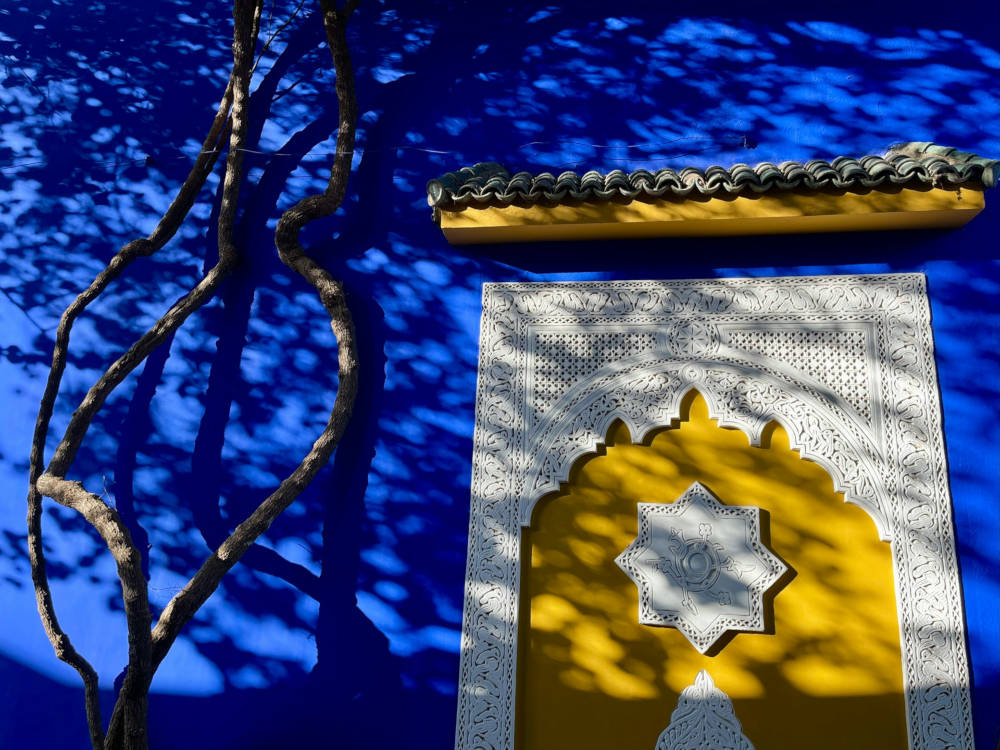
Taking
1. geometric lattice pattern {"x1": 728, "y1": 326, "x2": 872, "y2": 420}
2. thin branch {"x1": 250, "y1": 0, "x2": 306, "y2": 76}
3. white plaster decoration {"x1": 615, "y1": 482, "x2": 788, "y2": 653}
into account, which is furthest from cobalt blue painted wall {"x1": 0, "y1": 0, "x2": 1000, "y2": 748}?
white plaster decoration {"x1": 615, "y1": 482, "x2": 788, "y2": 653}

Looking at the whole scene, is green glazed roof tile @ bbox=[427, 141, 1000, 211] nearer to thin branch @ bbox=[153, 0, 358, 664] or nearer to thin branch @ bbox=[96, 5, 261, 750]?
thin branch @ bbox=[153, 0, 358, 664]

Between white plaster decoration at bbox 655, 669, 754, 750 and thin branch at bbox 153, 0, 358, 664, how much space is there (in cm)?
151

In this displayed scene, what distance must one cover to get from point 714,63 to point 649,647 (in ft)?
7.45

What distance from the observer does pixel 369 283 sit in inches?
147

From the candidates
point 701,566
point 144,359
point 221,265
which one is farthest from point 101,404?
point 701,566

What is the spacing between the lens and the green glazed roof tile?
3029mm

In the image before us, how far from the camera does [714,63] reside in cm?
373

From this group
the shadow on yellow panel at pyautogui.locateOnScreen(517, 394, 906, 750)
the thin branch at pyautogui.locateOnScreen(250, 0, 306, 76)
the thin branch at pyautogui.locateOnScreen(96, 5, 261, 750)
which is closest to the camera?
the shadow on yellow panel at pyautogui.locateOnScreen(517, 394, 906, 750)

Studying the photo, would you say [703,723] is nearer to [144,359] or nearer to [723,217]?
[723,217]

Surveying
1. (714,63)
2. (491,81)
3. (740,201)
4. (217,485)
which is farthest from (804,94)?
(217,485)

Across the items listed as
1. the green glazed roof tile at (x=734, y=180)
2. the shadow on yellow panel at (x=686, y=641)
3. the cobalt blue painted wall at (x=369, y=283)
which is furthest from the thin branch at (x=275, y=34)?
the shadow on yellow panel at (x=686, y=641)

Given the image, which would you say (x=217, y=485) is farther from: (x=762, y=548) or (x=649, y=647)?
(x=762, y=548)

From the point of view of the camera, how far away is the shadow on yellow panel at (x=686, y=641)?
2.92 m

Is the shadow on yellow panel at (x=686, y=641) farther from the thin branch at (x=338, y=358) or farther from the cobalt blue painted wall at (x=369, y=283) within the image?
the thin branch at (x=338, y=358)
